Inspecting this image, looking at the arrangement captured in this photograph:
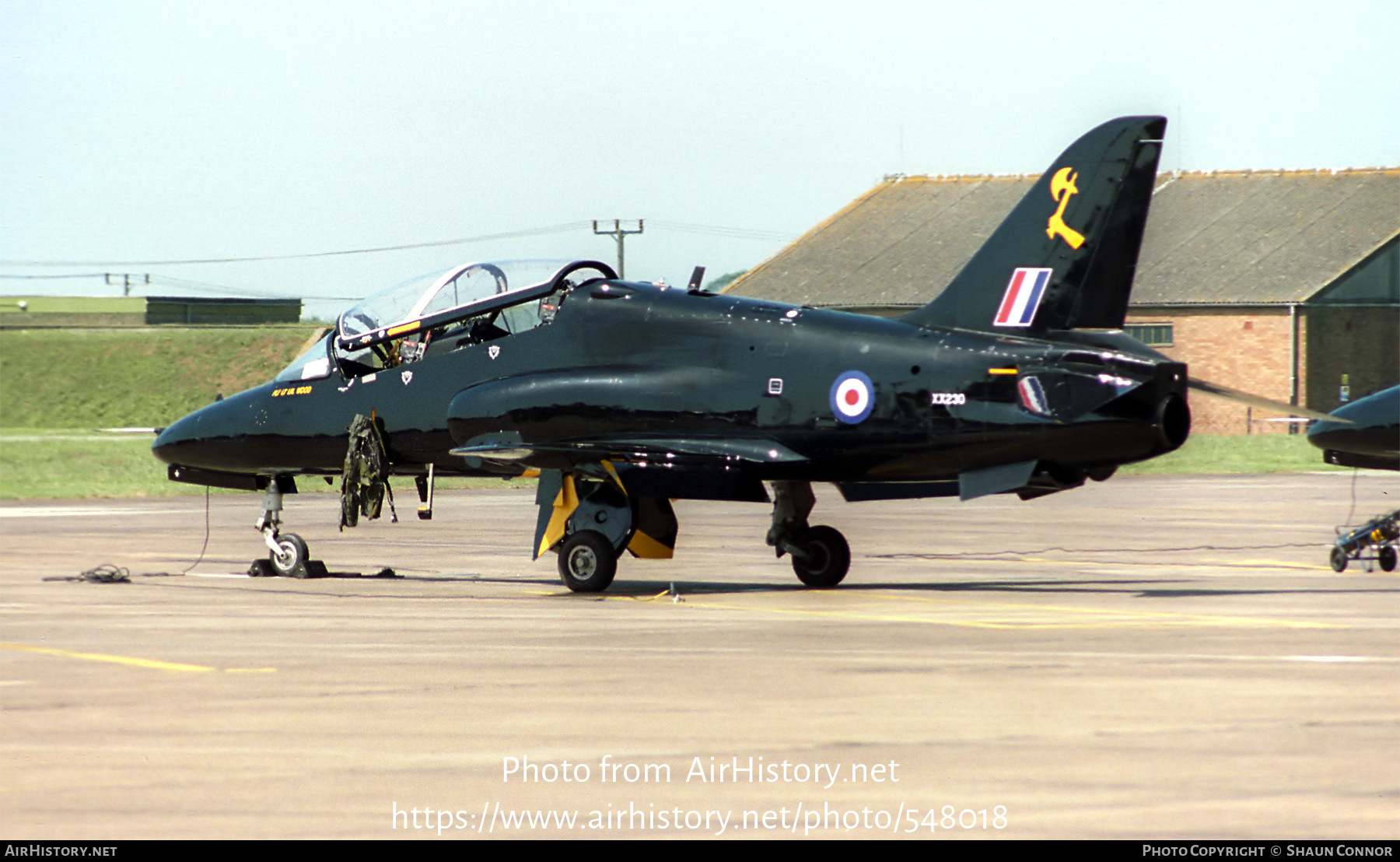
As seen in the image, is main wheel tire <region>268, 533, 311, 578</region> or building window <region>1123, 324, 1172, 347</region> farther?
building window <region>1123, 324, 1172, 347</region>

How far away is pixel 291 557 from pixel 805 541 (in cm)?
627

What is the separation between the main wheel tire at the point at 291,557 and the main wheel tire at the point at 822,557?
5.97m

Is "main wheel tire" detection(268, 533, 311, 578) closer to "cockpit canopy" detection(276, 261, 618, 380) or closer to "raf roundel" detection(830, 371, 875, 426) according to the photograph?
"cockpit canopy" detection(276, 261, 618, 380)

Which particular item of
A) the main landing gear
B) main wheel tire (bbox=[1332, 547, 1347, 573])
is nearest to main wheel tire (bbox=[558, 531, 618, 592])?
the main landing gear

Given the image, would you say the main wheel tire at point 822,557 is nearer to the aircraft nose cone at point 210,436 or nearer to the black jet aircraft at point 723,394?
the black jet aircraft at point 723,394

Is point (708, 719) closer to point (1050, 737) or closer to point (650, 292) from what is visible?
point (1050, 737)

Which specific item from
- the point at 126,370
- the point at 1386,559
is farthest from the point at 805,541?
the point at 126,370

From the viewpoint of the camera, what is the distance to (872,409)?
736 inches

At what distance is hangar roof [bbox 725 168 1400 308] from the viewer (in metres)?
78.6

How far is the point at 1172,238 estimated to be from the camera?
3278 inches

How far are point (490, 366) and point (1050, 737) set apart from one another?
12.0m

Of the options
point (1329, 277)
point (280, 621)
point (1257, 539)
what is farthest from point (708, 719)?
point (1329, 277)

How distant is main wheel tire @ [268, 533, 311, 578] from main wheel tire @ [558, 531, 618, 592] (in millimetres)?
4035

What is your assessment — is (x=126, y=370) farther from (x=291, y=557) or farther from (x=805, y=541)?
(x=805, y=541)
